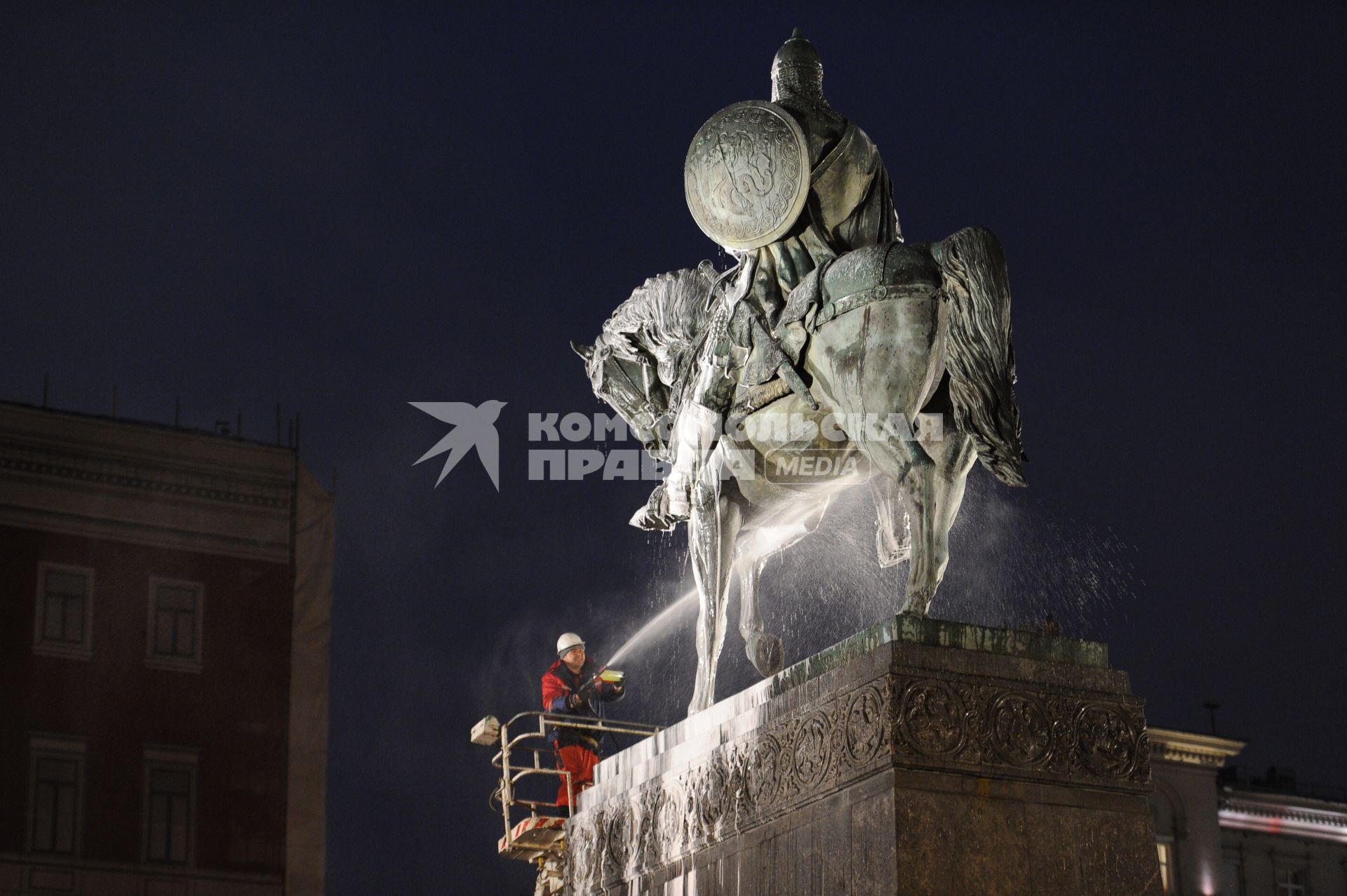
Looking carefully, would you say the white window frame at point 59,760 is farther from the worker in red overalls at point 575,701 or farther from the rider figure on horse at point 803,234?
the rider figure on horse at point 803,234

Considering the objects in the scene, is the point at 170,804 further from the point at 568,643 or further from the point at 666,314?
the point at 666,314

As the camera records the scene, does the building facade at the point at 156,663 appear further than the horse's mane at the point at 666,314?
Yes

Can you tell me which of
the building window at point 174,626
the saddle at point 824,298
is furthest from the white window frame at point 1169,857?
the saddle at point 824,298

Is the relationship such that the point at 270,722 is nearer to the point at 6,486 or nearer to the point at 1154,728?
the point at 6,486

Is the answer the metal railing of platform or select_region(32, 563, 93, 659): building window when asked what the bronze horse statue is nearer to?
the metal railing of platform

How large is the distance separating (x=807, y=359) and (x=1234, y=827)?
28429 mm

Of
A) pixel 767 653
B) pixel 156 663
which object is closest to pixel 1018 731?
pixel 767 653

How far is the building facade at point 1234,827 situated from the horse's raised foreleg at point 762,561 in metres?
23.7

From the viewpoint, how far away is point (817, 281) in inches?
436

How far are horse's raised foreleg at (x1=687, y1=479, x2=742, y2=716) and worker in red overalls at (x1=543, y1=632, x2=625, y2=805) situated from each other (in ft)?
8.29

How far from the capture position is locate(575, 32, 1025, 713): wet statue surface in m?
10.4

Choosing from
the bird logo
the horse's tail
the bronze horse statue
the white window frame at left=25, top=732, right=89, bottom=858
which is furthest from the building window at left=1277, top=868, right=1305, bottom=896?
the horse's tail

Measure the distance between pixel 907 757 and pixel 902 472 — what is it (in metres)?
1.68

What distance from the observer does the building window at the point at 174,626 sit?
2584 cm
